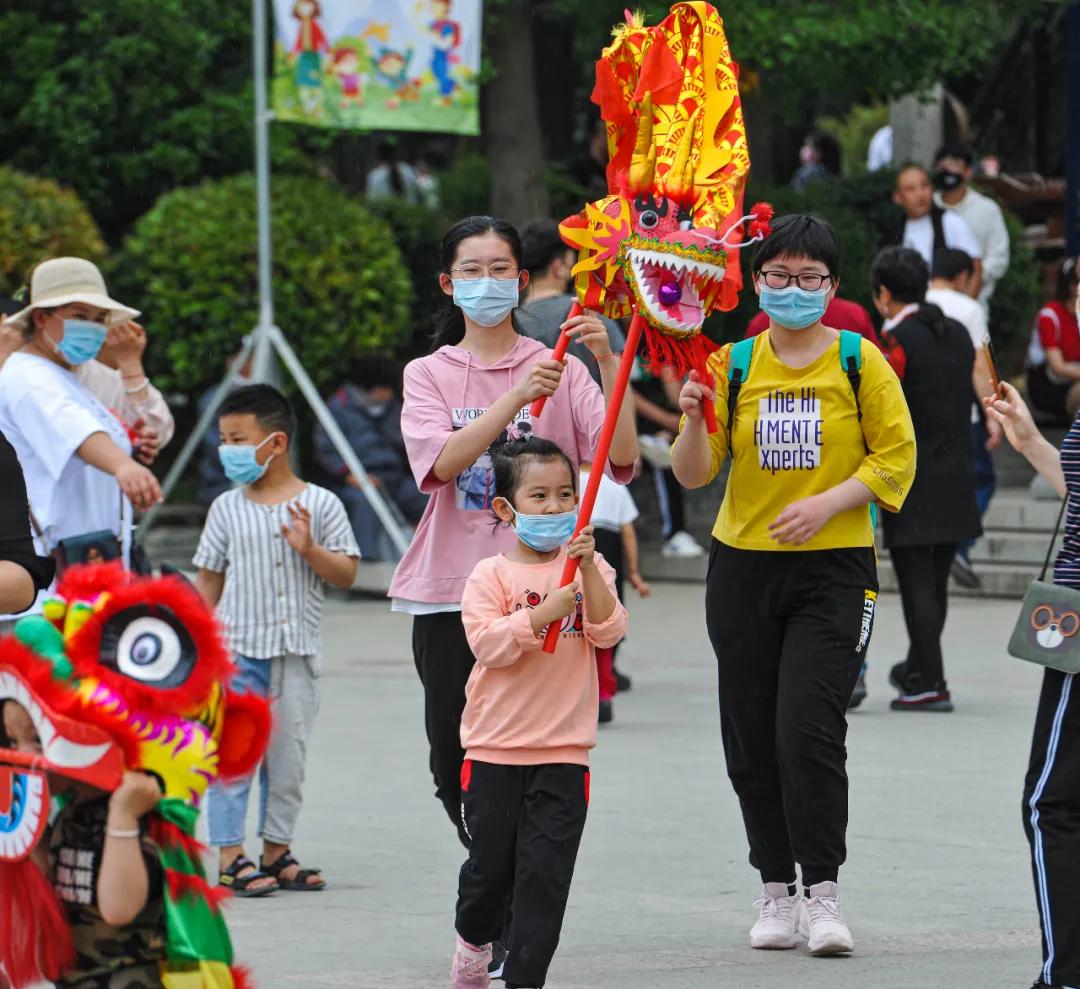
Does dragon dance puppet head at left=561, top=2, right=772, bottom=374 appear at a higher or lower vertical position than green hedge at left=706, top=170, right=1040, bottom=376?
higher

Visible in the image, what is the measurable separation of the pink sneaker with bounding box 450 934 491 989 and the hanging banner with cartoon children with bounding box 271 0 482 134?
8173 millimetres

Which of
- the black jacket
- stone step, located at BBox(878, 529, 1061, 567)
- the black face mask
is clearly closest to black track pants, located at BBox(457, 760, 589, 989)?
the black jacket

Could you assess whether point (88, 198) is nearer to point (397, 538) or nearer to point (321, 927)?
point (397, 538)

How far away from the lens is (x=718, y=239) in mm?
5461

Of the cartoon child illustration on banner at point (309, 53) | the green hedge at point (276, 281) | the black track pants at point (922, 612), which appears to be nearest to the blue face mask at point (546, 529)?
the black track pants at point (922, 612)

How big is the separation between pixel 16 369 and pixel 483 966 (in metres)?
2.69

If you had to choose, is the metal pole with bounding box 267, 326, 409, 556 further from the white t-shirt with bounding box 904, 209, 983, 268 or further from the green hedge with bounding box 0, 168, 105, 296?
the white t-shirt with bounding box 904, 209, 983, 268

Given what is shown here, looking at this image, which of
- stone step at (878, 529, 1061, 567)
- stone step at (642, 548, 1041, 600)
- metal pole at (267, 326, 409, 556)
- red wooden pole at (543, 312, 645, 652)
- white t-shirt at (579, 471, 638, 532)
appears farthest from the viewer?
stone step at (878, 529, 1061, 567)

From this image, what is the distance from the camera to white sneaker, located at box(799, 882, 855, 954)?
5.84 m

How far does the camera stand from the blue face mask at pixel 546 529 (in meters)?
5.32

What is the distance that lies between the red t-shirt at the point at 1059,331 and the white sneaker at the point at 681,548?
265 cm

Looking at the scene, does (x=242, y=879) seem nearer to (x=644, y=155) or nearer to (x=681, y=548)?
(x=644, y=155)

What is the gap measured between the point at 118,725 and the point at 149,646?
0.15 meters

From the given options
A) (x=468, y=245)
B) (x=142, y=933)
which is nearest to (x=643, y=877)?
→ (x=468, y=245)
